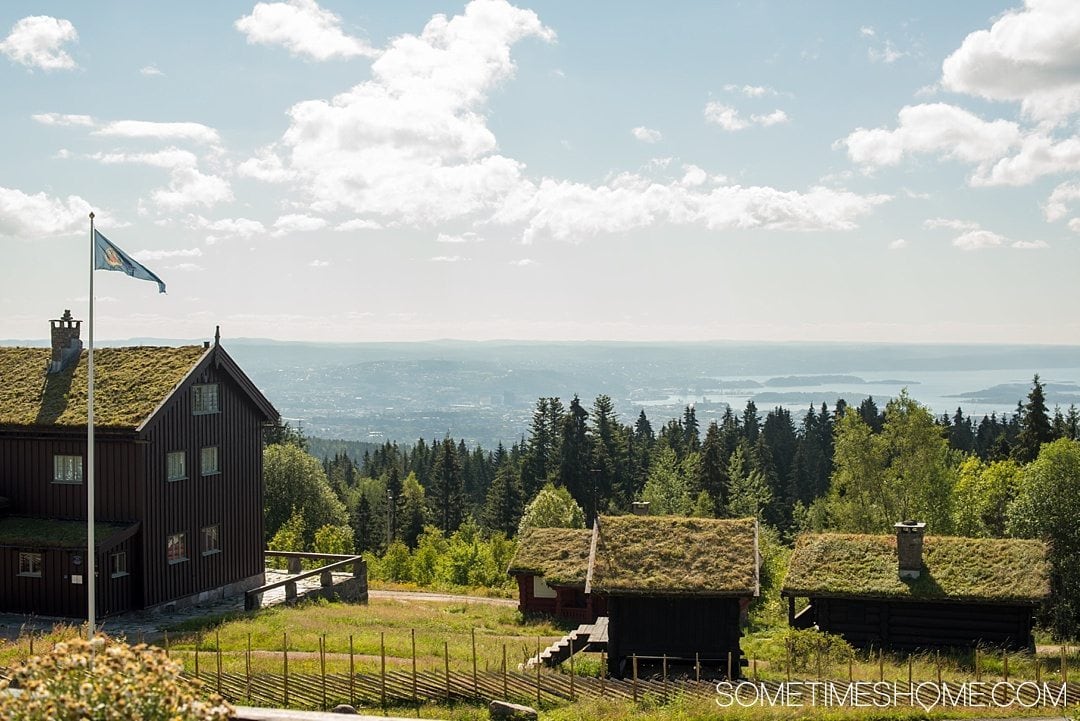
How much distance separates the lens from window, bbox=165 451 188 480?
114 feet

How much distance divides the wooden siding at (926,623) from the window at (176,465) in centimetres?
2265

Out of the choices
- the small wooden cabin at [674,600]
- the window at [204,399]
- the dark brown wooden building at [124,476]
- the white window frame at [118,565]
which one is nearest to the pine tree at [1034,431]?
the small wooden cabin at [674,600]

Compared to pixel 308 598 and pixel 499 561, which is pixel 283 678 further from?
pixel 499 561

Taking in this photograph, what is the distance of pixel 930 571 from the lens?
34.5 m

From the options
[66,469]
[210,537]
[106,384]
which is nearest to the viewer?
[66,469]

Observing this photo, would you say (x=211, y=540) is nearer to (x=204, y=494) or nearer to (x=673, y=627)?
(x=204, y=494)

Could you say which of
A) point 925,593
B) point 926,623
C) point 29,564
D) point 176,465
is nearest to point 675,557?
point 925,593

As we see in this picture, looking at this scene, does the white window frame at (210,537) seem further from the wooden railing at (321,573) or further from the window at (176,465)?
the window at (176,465)

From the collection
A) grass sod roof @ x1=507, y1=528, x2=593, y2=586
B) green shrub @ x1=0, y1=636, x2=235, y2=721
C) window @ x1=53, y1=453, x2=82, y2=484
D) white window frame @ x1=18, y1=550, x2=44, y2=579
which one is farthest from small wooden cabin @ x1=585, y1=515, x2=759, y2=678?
green shrub @ x1=0, y1=636, x2=235, y2=721

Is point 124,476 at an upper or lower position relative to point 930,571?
upper

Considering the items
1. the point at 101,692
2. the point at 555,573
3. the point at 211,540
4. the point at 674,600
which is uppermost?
the point at 101,692

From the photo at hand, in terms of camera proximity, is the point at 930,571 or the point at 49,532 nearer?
the point at 49,532

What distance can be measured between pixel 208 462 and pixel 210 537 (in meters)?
2.81

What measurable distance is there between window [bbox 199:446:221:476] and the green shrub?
27.7 metres
